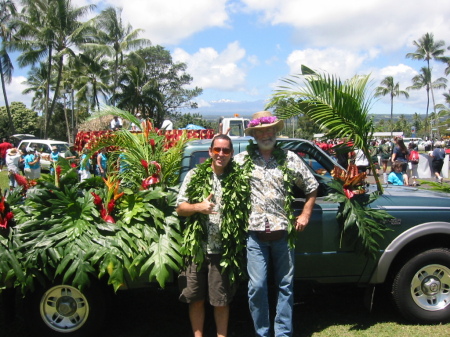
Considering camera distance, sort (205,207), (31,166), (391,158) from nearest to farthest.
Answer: (205,207), (31,166), (391,158)

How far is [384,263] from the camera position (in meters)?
3.99

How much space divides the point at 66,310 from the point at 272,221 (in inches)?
77.3

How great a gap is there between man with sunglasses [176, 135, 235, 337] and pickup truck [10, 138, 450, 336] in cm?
50

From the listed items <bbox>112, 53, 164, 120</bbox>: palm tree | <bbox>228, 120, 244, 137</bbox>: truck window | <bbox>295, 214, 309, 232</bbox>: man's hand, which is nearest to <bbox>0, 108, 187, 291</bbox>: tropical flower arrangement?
<bbox>295, 214, 309, 232</bbox>: man's hand

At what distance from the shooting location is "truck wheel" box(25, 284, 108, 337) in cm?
375

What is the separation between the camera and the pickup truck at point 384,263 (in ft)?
12.5

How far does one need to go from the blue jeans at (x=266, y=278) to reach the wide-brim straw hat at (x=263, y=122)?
2.89 feet

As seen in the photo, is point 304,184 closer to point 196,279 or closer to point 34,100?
point 196,279

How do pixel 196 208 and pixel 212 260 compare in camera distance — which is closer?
pixel 196 208

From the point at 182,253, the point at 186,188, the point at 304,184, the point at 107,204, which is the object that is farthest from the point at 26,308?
the point at 304,184

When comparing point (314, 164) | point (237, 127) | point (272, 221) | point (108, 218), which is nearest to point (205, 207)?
point (272, 221)

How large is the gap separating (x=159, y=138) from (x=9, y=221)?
1.57 meters

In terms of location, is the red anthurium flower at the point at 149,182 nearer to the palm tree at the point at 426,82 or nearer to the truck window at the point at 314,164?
the truck window at the point at 314,164

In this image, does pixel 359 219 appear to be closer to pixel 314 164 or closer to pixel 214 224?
pixel 314 164
